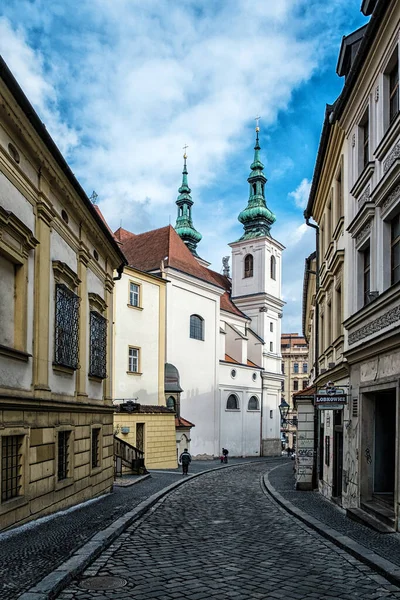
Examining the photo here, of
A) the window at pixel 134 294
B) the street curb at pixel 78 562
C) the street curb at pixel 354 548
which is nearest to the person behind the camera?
the street curb at pixel 78 562

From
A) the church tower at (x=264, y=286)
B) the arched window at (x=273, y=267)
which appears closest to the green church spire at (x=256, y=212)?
the church tower at (x=264, y=286)

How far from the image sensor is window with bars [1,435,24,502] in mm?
10133

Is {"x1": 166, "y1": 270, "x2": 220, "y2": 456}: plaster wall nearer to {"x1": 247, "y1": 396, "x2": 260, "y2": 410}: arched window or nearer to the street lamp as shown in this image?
{"x1": 247, "y1": 396, "x2": 260, "y2": 410}: arched window

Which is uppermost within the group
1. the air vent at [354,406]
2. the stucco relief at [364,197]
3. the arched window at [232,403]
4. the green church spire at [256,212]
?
the green church spire at [256,212]

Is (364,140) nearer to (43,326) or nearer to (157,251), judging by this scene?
(43,326)

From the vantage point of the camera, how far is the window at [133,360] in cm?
3306

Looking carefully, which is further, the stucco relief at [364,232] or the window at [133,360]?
the window at [133,360]

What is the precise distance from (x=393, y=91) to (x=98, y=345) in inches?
397

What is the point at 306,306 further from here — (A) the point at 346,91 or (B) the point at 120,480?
(A) the point at 346,91

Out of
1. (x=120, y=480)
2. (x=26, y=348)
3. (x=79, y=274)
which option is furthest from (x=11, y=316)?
(x=120, y=480)

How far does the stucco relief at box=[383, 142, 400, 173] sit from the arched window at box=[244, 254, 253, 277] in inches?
2124

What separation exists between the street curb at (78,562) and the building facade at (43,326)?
1432mm

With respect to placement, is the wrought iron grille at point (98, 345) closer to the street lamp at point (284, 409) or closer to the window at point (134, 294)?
the window at point (134, 294)

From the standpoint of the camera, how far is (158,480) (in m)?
24.3
